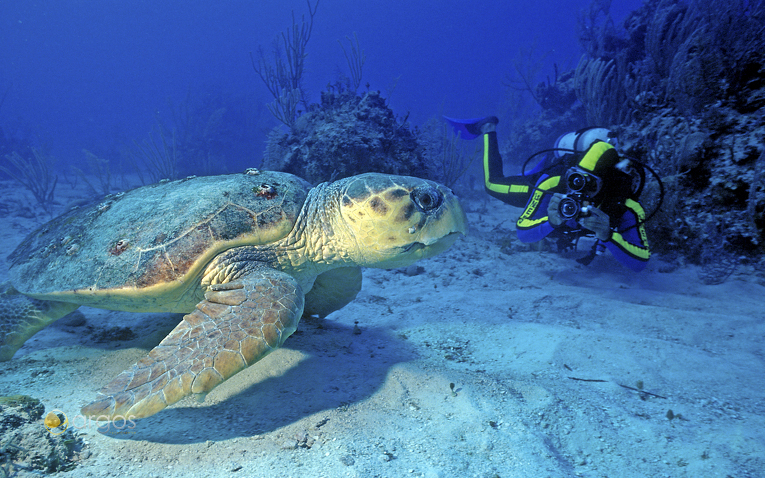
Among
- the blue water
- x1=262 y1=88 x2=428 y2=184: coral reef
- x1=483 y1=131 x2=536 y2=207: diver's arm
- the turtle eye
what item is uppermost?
the blue water

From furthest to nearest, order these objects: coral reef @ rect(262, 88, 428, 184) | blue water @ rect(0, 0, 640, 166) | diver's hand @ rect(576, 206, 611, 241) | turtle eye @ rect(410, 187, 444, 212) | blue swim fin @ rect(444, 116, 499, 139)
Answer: blue water @ rect(0, 0, 640, 166)
blue swim fin @ rect(444, 116, 499, 139)
coral reef @ rect(262, 88, 428, 184)
diver's hand @ rect(576, 206, 611, 241)
turtle eye @ rect(410, 187, 444, 212)

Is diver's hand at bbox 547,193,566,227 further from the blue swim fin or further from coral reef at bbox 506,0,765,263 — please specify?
the blue swim fin

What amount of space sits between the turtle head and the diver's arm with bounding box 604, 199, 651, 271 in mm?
3113

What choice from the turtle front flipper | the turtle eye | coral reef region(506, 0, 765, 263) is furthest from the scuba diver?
the turtle front flipper

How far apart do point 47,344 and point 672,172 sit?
766 cm

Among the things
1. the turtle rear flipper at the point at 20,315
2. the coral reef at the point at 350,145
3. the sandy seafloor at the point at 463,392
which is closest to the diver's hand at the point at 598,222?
the sandy seafloor at the point at 463,392

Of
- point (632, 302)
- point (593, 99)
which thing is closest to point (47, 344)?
point (632, 302)

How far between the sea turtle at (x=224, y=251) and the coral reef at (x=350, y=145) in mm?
3724

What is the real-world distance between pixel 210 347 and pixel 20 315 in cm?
208

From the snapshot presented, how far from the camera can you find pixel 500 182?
627cm

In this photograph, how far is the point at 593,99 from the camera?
29.9 feet

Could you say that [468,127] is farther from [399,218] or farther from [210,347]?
[210,347]

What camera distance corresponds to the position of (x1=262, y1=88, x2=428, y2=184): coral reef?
6.27 meters

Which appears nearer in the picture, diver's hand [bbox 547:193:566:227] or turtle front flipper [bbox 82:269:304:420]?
turtle front flipper [bbox 82:269:304:420]
